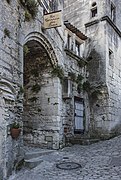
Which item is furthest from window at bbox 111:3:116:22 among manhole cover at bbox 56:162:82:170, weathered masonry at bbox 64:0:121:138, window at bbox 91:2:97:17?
manhole cover at bbox 56:162:82:170

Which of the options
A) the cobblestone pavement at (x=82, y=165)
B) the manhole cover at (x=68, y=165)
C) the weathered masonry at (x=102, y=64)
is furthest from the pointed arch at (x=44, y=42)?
the manhole cover at (x=68, y=165)

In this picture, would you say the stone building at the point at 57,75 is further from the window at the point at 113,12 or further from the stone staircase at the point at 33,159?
the stone staircase at the point at 33,159

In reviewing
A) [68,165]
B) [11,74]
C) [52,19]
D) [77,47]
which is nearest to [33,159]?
[68,165]

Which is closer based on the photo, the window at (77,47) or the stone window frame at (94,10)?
the window at (77,47)

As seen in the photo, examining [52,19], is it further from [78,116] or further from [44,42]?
[78,116]

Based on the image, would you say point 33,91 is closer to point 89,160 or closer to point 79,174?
point 89,160

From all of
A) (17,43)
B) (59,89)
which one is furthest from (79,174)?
(59,89)

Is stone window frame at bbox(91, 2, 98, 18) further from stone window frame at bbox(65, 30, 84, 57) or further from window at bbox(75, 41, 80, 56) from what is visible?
window at bbox(75, 41, 80, 56)

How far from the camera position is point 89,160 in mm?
6473

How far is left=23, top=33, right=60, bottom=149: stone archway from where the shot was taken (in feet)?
27.1

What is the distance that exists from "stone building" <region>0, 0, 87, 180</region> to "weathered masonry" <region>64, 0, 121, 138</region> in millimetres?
628

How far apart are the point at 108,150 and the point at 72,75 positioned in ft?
10.8

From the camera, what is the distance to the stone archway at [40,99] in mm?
8250

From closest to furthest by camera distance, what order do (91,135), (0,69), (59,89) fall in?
(0,69)
(59,89)
(91,135)
